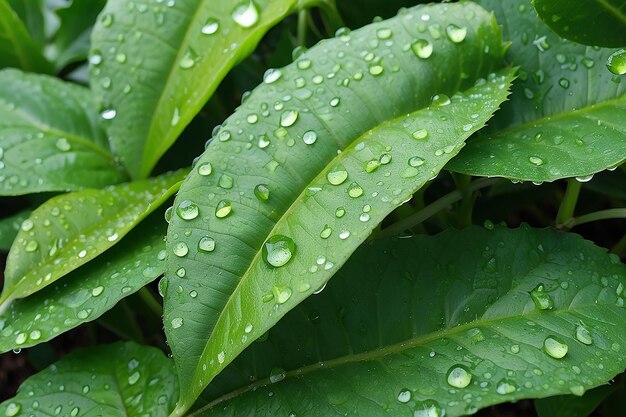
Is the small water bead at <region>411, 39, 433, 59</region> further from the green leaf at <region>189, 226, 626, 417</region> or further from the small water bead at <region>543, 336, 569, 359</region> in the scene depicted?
the small water bead at <region>543, 336, 569, 359</region>

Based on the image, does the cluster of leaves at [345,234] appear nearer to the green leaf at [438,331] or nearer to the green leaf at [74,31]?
the green leaf at [438,331]

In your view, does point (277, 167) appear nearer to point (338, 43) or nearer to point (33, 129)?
point (338, 43)

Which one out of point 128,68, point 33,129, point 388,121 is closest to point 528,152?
point 388,121

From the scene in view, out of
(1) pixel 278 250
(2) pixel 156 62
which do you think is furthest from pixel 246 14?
(1) pixel 278 250

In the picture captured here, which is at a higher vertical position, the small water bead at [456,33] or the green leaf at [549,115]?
the small water bead at [456,33]

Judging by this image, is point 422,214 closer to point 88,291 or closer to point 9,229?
point 88,291

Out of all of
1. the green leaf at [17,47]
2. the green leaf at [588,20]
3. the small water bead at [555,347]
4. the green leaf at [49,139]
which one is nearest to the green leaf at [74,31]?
the green leaf at [17,47]

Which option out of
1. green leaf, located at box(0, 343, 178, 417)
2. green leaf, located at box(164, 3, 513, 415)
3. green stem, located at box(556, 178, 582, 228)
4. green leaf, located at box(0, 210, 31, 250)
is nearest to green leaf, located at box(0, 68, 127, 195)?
green leaf, located at box(0, 210, 31, 250)
